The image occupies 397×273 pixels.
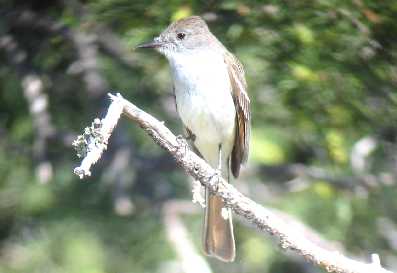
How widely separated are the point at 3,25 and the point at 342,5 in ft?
6.56

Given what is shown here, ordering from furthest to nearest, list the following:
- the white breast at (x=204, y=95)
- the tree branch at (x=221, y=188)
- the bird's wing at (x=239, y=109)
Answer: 1. the bird's wing at (x=239, y=109)
2. the white breast at (x=204, y=95)
3. the tree branch at (x=221, y=188)

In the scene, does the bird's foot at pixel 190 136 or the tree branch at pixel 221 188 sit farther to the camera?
the bird's foot at pixel 190 136

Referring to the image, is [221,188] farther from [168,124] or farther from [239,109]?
[168,124]

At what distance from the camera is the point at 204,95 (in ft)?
17.7

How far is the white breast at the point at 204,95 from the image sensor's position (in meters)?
5.39

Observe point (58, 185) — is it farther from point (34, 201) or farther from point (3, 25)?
point (3, 25)

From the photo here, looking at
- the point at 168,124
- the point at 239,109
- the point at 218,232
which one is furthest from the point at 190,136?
the point at 168,124

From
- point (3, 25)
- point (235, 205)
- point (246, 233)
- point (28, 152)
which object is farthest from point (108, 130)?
point (246, 233)

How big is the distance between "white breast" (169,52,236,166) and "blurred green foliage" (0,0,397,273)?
20 cm

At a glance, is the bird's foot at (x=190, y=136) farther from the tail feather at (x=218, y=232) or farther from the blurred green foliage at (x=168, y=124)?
the blurred green foliage at (x=168, y=124)

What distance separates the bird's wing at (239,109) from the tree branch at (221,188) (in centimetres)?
119

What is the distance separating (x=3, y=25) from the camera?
5.75 m

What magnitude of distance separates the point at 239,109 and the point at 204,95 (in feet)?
1.00

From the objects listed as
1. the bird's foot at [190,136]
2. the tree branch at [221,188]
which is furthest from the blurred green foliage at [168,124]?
the tree branch at [221,188]
